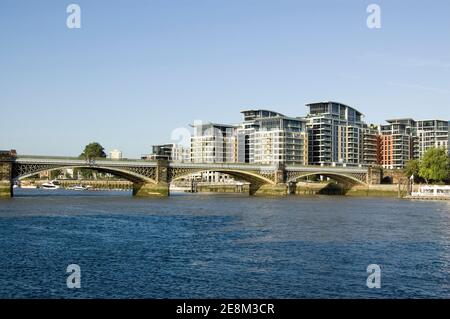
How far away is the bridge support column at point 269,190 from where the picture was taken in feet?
403

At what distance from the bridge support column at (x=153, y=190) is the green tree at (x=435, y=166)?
187 feet

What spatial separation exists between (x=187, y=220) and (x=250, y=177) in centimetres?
6567

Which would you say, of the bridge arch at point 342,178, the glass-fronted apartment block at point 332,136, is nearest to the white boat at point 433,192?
the bridge arch at point 342,178

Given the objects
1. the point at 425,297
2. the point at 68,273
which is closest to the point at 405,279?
the point at 425,297

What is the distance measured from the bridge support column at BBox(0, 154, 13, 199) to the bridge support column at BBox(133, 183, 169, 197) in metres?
24.8

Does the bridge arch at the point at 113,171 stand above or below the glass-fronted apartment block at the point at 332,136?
below

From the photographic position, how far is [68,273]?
29250mm

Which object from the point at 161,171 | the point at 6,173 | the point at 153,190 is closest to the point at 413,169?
the point at 161,171

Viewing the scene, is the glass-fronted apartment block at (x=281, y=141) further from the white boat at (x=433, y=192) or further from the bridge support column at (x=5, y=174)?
the bridge support column at (x=5, y=174)

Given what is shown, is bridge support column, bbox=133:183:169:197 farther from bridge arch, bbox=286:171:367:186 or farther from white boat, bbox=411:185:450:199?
white boat, bbox=411:185:450:199

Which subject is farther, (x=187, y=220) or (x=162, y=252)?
(x=187, y=220)

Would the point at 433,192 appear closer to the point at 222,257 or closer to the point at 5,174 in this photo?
the point at 5,174

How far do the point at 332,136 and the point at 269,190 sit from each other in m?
68.8
